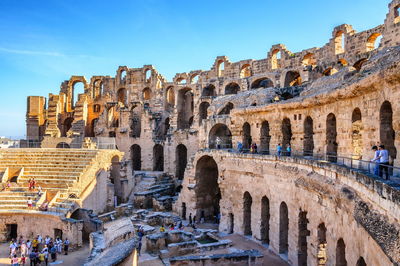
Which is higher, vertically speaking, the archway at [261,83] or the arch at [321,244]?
the archway at [261,83]

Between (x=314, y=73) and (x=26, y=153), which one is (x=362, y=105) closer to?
(x=314, y=73)

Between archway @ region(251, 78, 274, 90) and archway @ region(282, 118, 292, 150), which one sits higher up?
archway @ region(251, 78, 274, 90)

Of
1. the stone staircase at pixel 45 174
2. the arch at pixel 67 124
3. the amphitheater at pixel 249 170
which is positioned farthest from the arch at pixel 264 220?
the arch at pixel 67 124

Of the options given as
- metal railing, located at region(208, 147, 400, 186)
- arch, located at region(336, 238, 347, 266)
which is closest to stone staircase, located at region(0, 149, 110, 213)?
metal railing, located at region(208, 147, 400, 186)

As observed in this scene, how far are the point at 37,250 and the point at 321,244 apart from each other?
1352 cm

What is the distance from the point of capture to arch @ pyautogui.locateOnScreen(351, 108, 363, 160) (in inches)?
460

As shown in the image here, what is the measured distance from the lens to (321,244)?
11914 millimetres

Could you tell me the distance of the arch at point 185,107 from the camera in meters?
36.3

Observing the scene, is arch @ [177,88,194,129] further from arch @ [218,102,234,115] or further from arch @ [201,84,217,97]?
arch @ [218,102,234,115]

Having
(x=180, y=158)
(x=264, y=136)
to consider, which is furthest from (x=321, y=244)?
(x=180, y=158)

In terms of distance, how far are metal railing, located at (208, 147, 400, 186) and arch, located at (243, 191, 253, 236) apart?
2622 mm

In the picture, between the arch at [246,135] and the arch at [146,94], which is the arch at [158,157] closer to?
the arch at [146,94]

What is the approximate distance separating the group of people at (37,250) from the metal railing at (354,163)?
427 inches

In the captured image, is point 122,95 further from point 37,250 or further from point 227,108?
point 37,250
